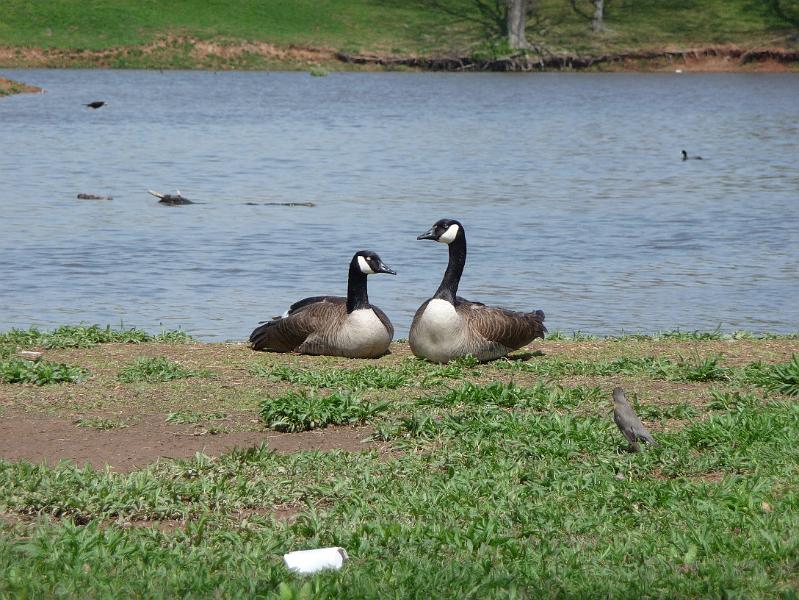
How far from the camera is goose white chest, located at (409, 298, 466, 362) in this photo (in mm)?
10344

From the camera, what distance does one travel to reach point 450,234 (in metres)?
11.3

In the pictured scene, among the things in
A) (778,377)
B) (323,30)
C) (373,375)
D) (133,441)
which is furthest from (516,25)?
(133,441)

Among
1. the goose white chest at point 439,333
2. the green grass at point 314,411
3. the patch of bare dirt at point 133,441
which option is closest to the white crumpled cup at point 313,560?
the patch of bare dirt at point 133,441

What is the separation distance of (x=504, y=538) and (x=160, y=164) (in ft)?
86.9

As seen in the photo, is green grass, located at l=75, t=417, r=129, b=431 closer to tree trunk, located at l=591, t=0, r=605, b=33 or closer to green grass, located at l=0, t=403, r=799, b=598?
green grass, located at l=0, t=403, r=799, b=598

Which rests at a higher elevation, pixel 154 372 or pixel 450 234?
pixel 450 234

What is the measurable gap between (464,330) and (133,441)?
350cm

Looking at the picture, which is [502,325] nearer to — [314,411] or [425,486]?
[314,411]

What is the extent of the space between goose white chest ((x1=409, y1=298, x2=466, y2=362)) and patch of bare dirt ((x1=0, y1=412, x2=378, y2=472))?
2.42 meters

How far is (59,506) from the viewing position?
636 cm

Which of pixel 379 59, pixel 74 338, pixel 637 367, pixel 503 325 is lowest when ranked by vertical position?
pixel 379 59

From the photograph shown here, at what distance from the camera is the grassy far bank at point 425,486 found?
17.6 ft

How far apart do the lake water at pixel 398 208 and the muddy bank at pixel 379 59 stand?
63.5 ft

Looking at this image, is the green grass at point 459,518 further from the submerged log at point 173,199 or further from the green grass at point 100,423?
the submerged log at point 173,199
